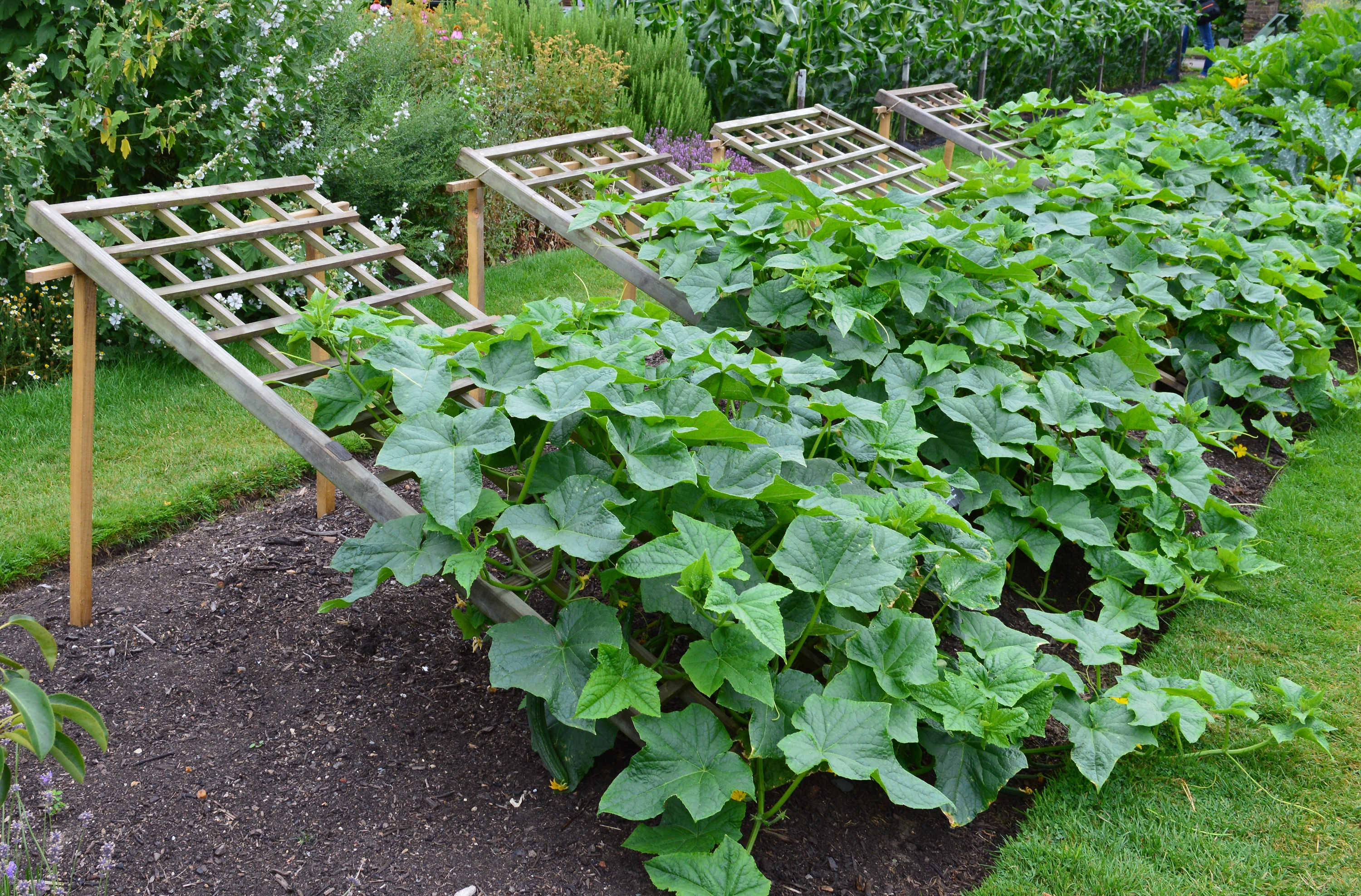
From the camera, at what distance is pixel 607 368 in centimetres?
209

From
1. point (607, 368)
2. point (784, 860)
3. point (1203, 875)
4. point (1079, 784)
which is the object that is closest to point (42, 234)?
point (607, 368)

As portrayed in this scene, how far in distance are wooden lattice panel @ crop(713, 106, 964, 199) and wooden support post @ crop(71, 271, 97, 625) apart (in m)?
2.63

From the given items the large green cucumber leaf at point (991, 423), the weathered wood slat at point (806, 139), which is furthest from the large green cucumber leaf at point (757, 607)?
the weathered wood slat at point (806, 139)

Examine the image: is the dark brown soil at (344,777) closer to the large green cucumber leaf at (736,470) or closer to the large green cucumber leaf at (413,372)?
the large green cucumber leaf at (736,470)

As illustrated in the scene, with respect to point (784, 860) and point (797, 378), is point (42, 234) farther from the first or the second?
point (784, 860)

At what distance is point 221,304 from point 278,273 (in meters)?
0.18

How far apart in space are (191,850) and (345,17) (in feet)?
16.5

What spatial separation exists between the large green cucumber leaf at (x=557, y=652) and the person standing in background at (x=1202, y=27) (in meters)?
15.8

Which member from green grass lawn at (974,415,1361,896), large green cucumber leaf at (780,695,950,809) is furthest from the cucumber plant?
green grass lawn at (974,415,1361,896)

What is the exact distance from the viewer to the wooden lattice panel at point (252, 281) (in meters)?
2.24

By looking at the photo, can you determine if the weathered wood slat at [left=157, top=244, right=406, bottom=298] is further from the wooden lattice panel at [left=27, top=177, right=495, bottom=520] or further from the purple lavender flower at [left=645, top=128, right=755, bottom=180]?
the purple lavender flower at [left=645, top=128, right=755, bottom=180]

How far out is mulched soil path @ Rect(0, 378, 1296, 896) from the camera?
1941 millimetres

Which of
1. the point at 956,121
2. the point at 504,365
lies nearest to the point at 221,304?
the point at 504,365

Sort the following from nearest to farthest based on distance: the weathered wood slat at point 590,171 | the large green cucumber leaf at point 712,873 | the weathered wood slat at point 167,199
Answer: the large green cucumber leaf at point 712,873, the weathered wood slat at point 167,199, the weathered wood slat at point 590,171
